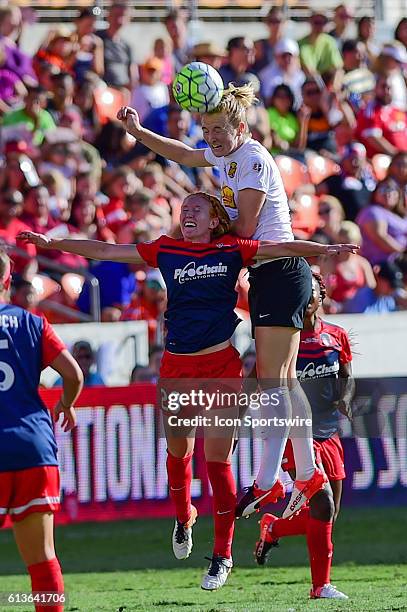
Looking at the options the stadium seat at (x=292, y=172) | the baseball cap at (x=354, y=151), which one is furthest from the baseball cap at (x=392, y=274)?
the baseball cap at (x=354, y=151)

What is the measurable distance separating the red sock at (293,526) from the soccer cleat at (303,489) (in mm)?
834

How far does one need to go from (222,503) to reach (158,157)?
25.8 feet

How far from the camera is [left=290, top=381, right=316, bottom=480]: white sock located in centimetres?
783

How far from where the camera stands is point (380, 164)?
16.4m

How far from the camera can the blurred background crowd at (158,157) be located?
12.6m

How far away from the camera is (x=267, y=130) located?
50.0 feet

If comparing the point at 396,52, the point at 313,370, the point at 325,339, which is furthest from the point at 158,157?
the point at 313,370

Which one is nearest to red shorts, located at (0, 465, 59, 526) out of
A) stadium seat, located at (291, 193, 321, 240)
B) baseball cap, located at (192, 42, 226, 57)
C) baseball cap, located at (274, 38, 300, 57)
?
stadium seat, located at (291, 193, 321, 240)

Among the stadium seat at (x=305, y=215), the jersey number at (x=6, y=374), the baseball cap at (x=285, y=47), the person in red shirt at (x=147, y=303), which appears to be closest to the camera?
the jersey number at (x=6, y=374)

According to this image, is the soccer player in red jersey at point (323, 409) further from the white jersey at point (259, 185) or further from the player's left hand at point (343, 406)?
the white jersey at point (259, 185)

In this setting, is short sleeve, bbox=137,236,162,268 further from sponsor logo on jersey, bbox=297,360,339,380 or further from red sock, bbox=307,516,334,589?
red sock, bbox=307,516,334,589

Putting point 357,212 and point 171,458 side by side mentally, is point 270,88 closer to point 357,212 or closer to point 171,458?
point 357,212

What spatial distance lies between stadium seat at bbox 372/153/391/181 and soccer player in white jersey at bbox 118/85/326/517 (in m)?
8.64

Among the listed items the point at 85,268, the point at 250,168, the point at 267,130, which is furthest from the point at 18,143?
the point at 250,168
